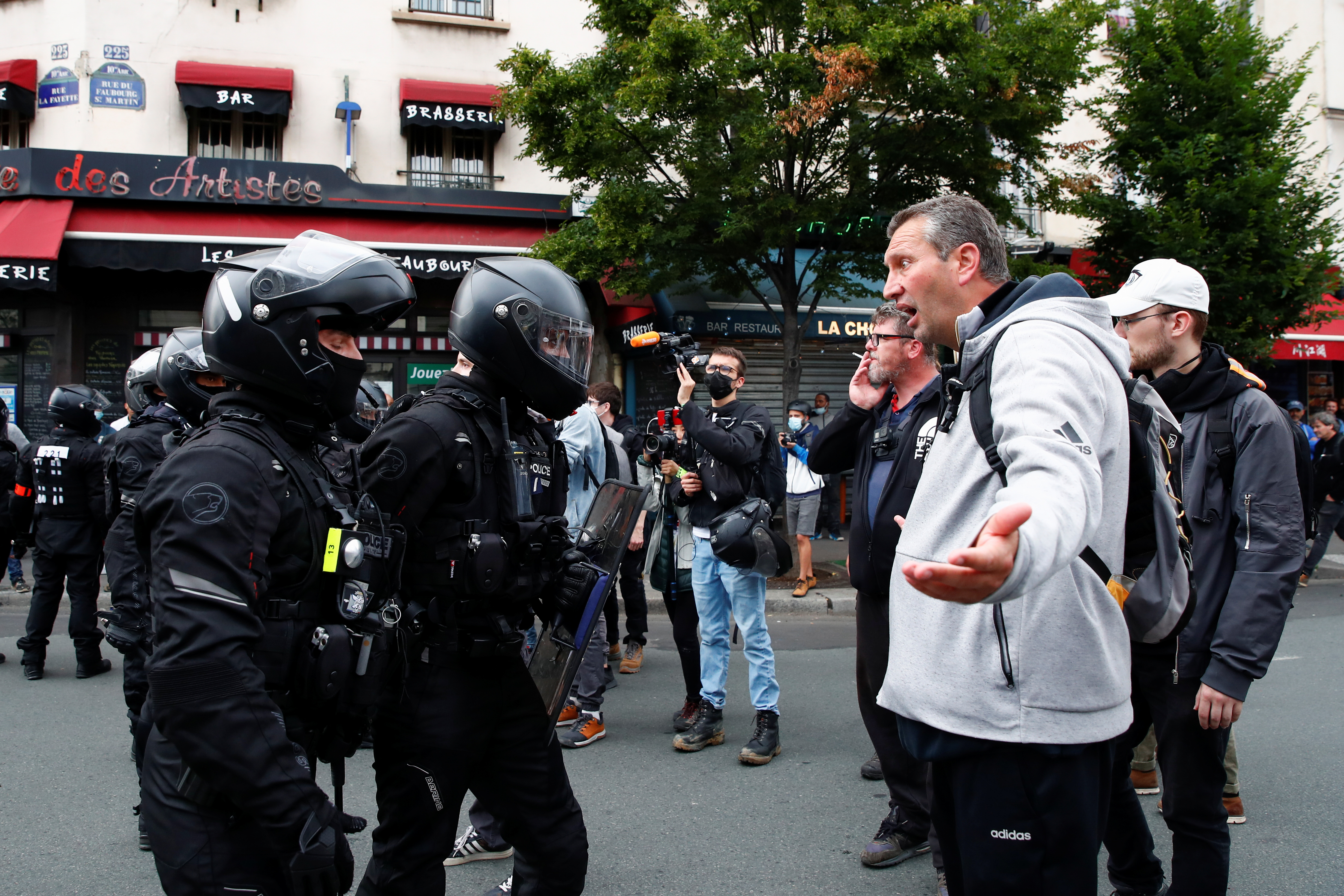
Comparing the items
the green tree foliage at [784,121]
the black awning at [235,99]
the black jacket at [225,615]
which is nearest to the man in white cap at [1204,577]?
the black jacket at [225,615]

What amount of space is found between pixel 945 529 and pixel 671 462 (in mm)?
3614

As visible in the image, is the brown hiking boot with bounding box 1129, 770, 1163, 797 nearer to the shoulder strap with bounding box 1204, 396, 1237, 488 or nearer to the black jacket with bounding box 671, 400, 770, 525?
the shoulder strap with bounding box 1204, 396, 1237, 488

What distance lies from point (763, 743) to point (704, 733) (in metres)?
0.35

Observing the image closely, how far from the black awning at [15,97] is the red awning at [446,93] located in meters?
4.82

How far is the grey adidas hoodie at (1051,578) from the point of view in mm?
1603

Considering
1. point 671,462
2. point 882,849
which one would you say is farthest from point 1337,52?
point 882,849

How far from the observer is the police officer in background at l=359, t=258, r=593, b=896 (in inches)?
92.9

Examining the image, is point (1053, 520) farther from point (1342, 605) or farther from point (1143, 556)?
point (1342, 605)

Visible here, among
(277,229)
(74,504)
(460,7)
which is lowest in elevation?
(74,504)

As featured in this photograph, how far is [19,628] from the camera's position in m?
7.80

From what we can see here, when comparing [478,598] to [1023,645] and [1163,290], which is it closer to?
[1023,645]

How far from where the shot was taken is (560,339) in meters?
2.68

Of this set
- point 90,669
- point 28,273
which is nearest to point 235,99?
point 28,273

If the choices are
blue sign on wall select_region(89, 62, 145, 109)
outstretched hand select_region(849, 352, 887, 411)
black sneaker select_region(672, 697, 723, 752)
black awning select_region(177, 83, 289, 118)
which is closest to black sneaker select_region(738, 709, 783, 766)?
black sneaker select_region(672, 697, 723, 752)
